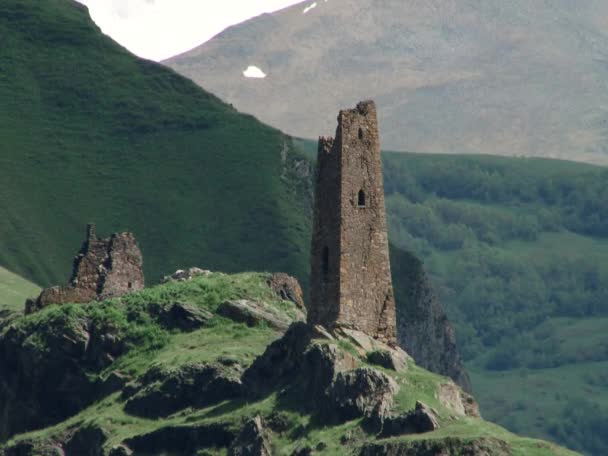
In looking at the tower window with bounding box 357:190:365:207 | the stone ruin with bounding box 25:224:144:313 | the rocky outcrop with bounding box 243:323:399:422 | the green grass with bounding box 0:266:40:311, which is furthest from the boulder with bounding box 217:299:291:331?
the green grass with bounding box 0:266:40:311

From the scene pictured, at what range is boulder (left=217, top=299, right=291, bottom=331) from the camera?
120375 mm

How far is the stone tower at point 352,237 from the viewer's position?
10662 cm

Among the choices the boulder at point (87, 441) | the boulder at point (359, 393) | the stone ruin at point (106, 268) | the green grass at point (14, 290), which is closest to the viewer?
the boulder at point (359, 393)

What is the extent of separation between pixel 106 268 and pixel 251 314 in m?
20.0

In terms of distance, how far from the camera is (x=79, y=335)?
121938 millimetres

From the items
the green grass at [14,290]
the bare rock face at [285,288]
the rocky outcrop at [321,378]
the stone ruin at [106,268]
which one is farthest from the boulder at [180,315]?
the green grass at [14,290]

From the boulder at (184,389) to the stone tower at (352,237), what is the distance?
524 cm

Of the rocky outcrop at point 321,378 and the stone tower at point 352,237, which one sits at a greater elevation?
the stone tower at point 352,237

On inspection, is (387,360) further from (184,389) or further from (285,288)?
(285,288)

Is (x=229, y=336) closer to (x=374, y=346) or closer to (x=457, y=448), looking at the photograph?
(x=374, y=346)

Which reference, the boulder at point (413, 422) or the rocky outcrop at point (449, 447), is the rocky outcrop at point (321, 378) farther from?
the rocky outcrop at point (449, 447)

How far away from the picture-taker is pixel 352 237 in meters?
108

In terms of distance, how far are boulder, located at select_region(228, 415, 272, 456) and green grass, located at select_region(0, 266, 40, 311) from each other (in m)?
Result: 61.6

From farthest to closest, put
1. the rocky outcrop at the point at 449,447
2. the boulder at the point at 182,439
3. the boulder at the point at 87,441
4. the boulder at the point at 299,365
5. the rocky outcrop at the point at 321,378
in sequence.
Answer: the boulder at the point at 87,441
the boulder at the point at 182,439
the boulder at the point at 299,365
the rocky outcrop at the point at 321,378
the rocky outcrop at the point at 449,447
